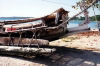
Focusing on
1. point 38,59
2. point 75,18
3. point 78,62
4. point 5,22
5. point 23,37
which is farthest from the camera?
point 5,22

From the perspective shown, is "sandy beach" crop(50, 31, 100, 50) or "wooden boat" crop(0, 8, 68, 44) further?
"sandy beach" crop(50, 31, 100, 50)

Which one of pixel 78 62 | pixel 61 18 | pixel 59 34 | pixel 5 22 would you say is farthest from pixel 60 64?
pixel 5 22

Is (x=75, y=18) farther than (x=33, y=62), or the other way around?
(x=33, y=62)

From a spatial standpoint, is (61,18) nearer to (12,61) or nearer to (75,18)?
(75,18)

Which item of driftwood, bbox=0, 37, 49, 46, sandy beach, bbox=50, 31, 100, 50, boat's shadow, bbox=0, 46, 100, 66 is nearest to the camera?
boat's shadow, bbox=0, 46, 100, 66

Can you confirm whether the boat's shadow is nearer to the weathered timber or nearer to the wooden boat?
the weathered timber

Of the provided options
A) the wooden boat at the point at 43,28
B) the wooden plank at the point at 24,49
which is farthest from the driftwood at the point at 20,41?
the wooden plank at the point at 24,49

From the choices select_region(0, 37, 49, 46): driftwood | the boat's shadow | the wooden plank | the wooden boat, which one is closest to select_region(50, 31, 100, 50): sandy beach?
the wooden boat

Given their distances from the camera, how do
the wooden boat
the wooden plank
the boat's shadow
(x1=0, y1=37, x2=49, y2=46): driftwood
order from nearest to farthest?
the wooden plank → the boat's shadow → (x1=0, y1=37, x2=49, y2=46): driftwood → the wooden boat

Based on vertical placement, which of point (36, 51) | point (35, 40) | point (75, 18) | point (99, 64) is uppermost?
point (75, 18)

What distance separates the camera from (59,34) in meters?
9.09

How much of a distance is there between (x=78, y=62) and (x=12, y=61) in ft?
12.0

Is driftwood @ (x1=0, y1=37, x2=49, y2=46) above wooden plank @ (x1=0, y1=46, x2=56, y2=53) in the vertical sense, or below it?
above

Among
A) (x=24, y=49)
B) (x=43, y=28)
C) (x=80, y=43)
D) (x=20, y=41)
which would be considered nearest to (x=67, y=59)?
(x=43, y=28)
